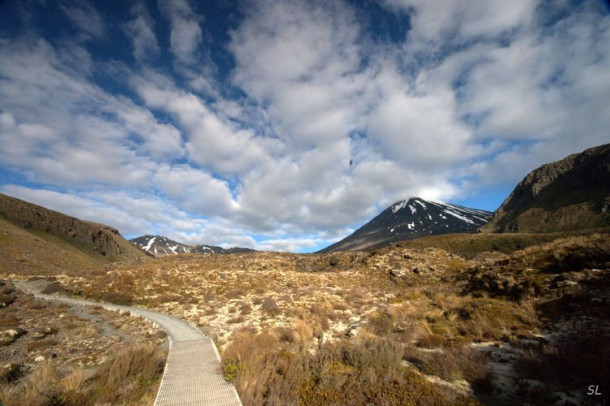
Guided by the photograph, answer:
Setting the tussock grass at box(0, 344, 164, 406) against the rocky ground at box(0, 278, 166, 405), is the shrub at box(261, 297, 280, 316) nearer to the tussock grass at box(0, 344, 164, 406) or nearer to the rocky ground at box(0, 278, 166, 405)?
the rocky ground at box(0, 278, 166, 405)

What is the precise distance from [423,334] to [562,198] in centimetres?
17383

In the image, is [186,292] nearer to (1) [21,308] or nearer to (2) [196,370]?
(1) [21,308]

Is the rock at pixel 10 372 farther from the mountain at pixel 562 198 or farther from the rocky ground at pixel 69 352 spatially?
the mountain at pixel 562 198

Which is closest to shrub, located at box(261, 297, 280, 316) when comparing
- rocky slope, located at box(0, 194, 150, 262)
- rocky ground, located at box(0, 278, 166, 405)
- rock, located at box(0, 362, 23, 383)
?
rocky ground, located at box(0, 278, 166, 405)

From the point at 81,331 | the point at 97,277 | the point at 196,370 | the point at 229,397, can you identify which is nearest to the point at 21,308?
the point at 81,331

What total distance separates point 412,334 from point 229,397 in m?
8.12

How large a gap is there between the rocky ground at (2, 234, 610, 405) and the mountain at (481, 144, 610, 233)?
123 m

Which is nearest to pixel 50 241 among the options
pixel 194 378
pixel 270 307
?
pixel 270 307

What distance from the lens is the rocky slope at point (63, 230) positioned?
8806cm

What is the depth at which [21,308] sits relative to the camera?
19.4m

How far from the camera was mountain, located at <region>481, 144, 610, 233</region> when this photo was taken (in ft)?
365

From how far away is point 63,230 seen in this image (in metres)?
103

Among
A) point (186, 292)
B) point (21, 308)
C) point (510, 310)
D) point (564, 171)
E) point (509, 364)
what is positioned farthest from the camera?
point (564, 171)

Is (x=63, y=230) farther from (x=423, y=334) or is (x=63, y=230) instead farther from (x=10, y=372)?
(x=423, y=334)
